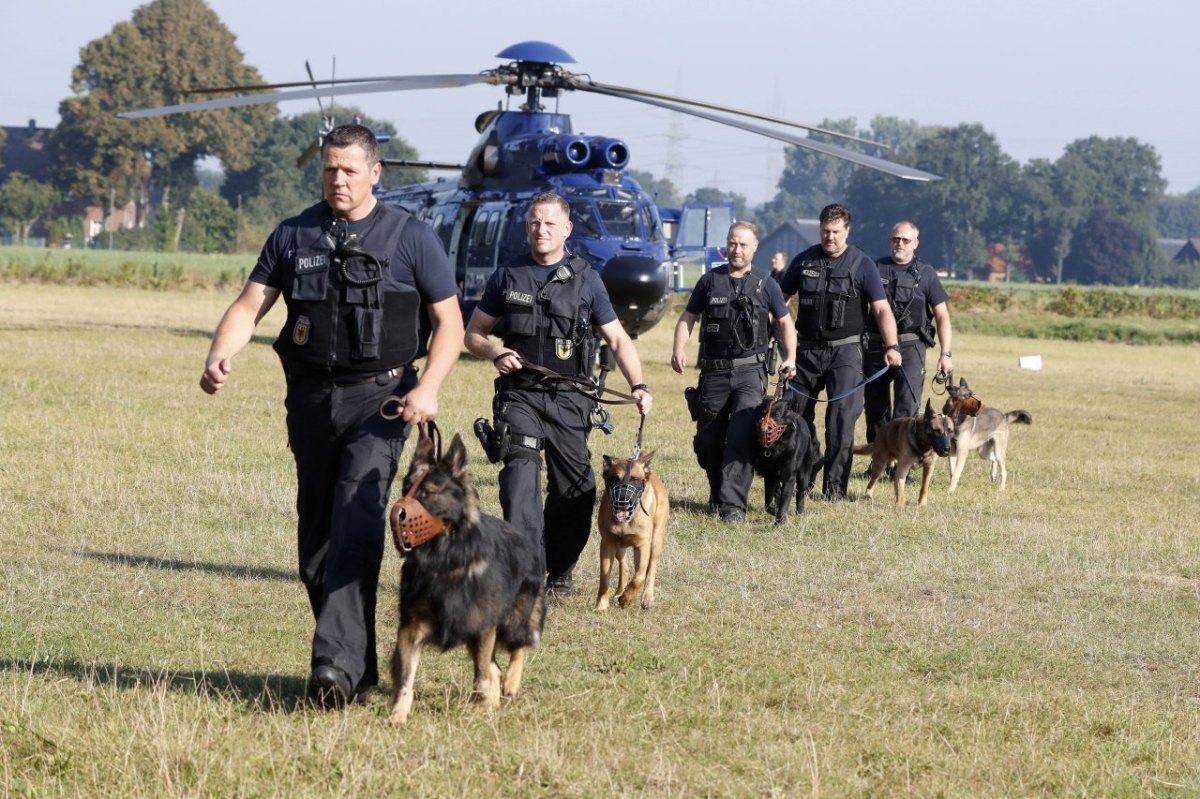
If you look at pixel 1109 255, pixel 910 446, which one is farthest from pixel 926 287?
pixel 1109 255

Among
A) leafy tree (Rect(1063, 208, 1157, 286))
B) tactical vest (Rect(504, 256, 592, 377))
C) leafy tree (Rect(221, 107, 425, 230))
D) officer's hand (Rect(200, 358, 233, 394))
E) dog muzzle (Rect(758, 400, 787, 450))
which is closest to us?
officer's hand (Rect(200, 358, 233, 394))

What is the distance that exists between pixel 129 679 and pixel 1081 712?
366 cm

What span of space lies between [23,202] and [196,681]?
94.8 meters

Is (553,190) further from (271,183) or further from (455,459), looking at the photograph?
(271,183)

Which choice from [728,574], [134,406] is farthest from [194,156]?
[728,574]

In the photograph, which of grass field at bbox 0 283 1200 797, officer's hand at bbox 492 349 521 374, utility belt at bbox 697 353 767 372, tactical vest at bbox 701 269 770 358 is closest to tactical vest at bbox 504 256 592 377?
officer's hand at bbox 492 349 521 374

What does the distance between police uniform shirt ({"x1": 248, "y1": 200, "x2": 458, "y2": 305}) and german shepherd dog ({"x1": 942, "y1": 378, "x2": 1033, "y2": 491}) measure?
7.67m

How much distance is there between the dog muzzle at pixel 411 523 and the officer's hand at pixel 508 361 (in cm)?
218

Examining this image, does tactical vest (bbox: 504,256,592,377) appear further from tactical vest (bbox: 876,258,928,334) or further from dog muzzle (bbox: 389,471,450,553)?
tactical vest (bbox: 876,258,928,334)

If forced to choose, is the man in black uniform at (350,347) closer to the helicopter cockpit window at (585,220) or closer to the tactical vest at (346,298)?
Result: the tactical vest at (346,298)

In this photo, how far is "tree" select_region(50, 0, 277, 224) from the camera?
3600 inches

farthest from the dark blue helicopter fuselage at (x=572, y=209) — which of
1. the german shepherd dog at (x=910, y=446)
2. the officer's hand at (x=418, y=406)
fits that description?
the officer's hand at (x=418, y=406)

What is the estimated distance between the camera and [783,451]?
10.5 meters

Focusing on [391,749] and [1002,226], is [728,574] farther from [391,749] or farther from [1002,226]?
[1002,226]
